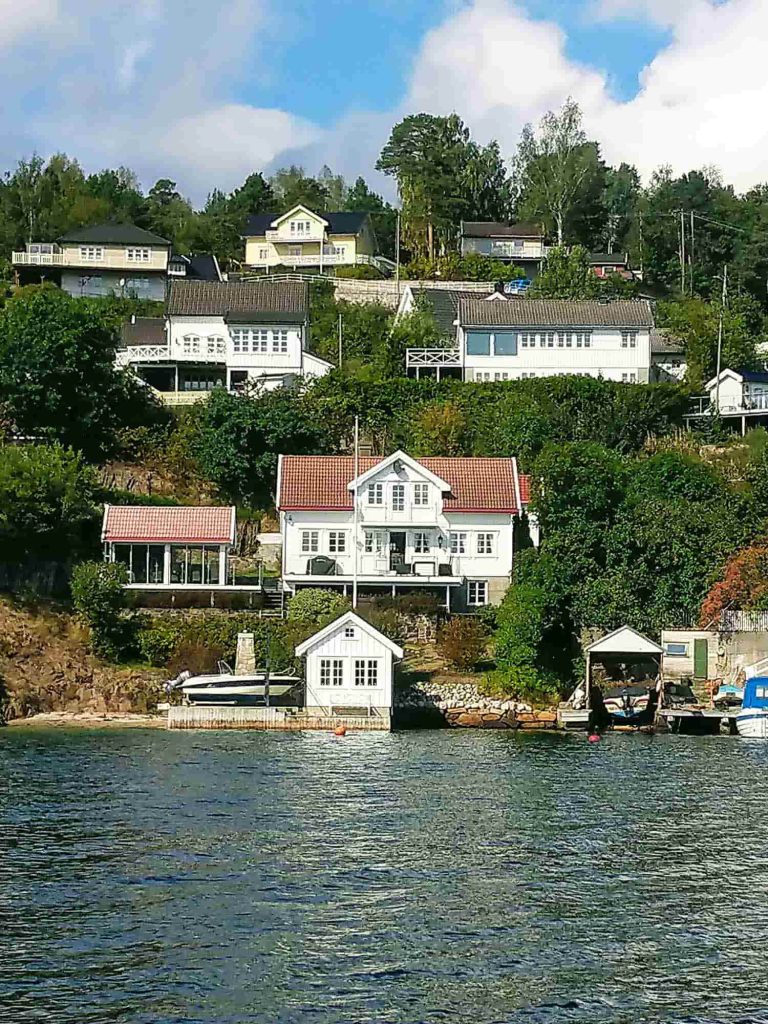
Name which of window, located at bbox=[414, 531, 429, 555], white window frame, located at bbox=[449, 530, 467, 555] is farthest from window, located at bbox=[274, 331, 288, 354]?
white window frame, located at bbox=[449, 530, 467, 555]

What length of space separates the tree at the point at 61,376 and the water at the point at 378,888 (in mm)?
30010

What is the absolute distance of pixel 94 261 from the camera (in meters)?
105

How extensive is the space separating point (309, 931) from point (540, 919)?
13.3 feet

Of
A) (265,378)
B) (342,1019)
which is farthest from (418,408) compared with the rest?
(342,1019)

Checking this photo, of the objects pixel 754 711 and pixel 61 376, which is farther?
pixel 61 376

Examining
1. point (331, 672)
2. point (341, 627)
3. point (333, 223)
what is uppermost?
point (333, 223)

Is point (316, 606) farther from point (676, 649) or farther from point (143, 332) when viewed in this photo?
point (143, 332)

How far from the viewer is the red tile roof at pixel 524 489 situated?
71188 millimetres

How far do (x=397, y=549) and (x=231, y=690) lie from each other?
1371cm

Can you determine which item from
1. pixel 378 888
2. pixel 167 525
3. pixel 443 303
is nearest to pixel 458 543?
pixel 167 525

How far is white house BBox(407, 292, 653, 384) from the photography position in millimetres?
86812

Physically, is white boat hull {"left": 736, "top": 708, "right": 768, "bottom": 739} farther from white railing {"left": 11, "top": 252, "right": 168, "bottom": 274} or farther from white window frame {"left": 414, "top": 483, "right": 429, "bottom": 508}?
white railing {"left": 11, "top": 252, "right": 168, "bottom": 274}

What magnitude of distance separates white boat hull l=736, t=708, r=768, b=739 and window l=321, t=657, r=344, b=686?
555 inches

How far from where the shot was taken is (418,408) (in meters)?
81.1
